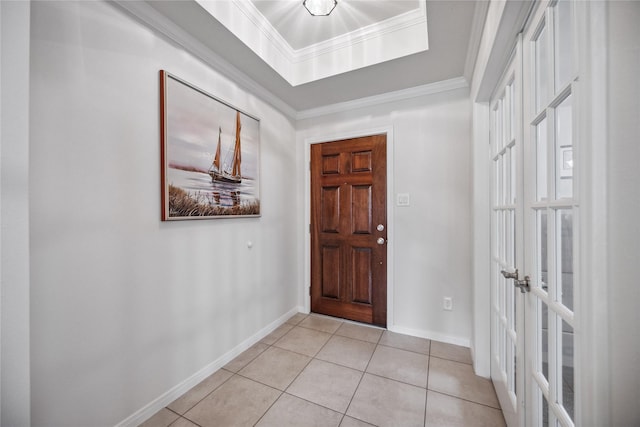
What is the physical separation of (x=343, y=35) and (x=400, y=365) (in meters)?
2.65

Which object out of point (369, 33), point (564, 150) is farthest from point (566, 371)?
point (369, 33)

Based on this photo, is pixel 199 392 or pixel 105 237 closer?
pixel 105 237

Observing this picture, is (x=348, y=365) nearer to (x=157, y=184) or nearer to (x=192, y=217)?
(x=192, y=217)

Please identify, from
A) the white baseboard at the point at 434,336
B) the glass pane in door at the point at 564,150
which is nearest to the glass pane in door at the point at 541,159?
the glass pane in door at the point at 564,150

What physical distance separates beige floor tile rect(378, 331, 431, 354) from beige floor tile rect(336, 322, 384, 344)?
6 cm

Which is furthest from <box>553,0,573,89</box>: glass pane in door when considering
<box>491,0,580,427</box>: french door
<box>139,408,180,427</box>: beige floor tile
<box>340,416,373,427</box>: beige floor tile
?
<box>139,408,180,427</box>: beige floor tile

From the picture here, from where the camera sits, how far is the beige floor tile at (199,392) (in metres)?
1.55

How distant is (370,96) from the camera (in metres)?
2.54

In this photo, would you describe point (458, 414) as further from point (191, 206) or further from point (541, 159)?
point (191, 206)

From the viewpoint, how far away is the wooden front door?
2549mm

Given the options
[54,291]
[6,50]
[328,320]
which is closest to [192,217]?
[54,291]

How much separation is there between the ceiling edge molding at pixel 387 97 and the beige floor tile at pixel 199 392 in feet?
8.46

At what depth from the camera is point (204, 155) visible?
1.78 metres

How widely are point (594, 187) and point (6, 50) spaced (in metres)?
1.70
